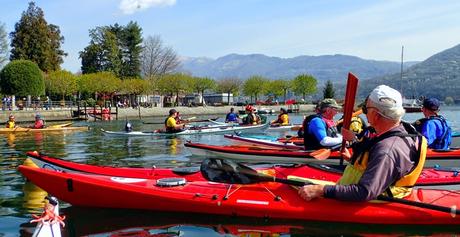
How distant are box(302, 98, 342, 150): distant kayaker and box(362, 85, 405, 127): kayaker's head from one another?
4416 millimetres

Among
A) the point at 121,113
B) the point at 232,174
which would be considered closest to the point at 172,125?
the point at 232,174

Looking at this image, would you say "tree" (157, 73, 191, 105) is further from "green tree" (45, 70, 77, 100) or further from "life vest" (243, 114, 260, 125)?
"life vest" (243, 114, 260, 125)

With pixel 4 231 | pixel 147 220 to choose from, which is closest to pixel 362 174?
pixel 147 220

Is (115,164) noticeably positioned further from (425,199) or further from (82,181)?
(425,199)

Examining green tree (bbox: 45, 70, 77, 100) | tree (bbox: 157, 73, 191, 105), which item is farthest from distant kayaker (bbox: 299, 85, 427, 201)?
tree (bbox: 157, 73, 191, 105)

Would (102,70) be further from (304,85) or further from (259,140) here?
(259,140)

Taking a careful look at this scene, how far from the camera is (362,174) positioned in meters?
5.18

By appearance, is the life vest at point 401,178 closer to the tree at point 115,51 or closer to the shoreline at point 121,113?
the shoreline at point 121,113

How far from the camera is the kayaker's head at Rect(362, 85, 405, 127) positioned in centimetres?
473

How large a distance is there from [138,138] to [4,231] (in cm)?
1568

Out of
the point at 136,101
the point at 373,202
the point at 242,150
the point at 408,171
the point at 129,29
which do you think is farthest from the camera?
the point at 129,29

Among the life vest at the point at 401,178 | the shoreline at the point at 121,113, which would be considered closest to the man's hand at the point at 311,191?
the life vest at the point at 401,178

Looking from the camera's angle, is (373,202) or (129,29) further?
(129,29)

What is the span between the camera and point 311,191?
5.65 meters
